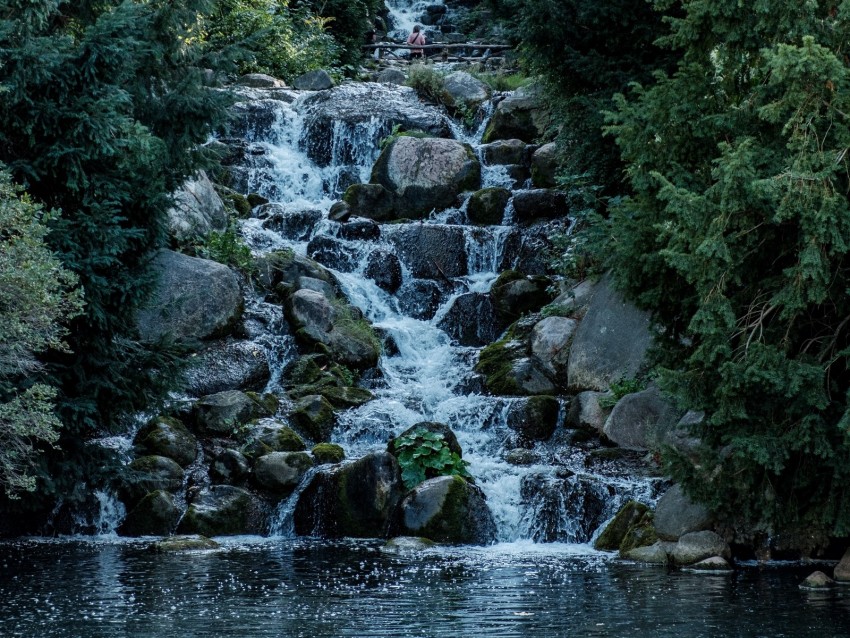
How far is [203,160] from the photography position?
15.3 meters

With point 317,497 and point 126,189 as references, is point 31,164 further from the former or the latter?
point 317,497

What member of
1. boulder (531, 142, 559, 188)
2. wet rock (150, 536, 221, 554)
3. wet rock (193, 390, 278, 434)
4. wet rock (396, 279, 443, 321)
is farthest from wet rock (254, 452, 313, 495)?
boulder (531, 142, 559, 188)

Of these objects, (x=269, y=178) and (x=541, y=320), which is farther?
(x=269, y=178)

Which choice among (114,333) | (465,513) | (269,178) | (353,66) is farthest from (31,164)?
(353,66)

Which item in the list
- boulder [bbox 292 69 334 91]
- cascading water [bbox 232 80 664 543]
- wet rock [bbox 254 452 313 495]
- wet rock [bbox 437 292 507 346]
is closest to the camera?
cascading water [bbox 232 80 664 543]

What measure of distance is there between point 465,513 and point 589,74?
901cm

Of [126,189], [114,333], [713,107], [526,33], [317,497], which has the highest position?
[526,33]

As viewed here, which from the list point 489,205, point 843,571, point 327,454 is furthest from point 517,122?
point 843,571

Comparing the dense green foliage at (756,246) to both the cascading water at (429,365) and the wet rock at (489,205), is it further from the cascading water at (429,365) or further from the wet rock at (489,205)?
the wet rock at (489,205)

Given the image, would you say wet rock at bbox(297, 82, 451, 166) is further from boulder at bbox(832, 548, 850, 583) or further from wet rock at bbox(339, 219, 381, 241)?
boulder at bbox(832, 548, 850, 583)

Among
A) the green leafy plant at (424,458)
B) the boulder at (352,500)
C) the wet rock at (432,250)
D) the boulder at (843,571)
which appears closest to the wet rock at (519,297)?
the wet rock at (432,250)

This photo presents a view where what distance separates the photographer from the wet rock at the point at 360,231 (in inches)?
932

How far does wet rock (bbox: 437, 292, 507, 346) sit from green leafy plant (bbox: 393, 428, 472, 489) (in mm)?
5390

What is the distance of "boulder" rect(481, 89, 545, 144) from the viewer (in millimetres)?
27270
